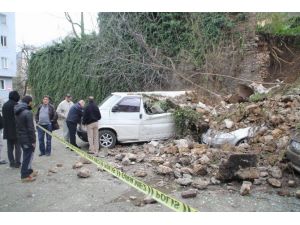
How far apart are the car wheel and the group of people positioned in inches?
19.0

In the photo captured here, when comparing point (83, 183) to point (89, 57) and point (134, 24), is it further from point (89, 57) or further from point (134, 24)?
point (89, 57)

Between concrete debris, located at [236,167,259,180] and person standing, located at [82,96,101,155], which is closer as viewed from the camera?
concrete debris, located at [236,167,259,180]

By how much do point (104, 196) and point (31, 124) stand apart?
80.6 inches

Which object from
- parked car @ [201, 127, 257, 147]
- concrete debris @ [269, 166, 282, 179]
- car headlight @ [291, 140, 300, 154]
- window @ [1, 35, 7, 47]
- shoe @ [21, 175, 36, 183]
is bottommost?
shoe @ [21, 175, 36, 183]

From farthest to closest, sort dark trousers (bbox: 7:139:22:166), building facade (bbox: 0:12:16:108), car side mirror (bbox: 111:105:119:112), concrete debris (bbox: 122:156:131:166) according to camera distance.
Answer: building facade (bbox: 0:12:16:108) < car side mirror (bbox: 111:105:119:112) < concrete debris (bbox: 122:156:131:166) < dark trousers (bbox: 7:139:22:166)

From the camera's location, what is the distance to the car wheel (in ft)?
29.5

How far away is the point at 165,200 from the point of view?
11.4 ft

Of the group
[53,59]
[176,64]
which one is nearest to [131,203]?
[176,64]

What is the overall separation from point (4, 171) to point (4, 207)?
7.58 feet

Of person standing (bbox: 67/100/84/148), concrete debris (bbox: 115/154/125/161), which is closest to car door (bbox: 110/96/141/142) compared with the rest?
person standing (bbox: 67/100/84/148)

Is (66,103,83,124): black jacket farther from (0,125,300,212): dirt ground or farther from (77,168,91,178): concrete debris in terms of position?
(77,168,91,178): concrete debris

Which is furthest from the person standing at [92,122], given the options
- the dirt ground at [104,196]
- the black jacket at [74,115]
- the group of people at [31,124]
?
the dirt ground at [104,196]

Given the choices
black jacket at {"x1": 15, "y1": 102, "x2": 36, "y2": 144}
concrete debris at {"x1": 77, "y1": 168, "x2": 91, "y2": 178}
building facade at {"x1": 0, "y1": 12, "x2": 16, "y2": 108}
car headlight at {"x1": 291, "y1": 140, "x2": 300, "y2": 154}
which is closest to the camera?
car headlight at {"x1": 291, "y1": 140, "x2": 300, "y2": 154}

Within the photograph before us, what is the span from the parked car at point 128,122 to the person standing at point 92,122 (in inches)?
19.4
